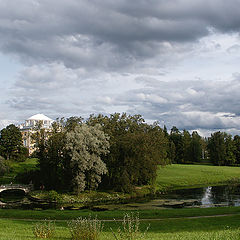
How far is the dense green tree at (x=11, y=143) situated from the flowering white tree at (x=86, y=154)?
48567mm

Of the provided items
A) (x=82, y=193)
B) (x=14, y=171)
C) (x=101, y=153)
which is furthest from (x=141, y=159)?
(x=14, y=171)

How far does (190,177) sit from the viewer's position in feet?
268

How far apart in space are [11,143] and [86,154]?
51.4m

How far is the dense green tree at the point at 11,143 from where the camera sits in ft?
320

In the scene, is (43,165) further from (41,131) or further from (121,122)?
(121,122)

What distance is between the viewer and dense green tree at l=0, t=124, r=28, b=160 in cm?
9744

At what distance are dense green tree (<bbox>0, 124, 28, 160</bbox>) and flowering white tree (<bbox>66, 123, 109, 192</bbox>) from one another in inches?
1912

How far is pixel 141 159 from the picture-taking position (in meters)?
59.6

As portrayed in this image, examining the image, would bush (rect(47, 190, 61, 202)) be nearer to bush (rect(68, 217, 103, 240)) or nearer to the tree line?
the tree line

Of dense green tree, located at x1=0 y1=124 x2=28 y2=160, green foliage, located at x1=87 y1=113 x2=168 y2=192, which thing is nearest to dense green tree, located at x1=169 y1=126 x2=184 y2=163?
dense green tree, located at x1=0 y1=124 x2=28 y2=160

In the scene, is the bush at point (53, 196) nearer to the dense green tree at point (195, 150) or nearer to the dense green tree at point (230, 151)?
the dense green tree at point (230, 151)

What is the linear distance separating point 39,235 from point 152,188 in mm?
50747

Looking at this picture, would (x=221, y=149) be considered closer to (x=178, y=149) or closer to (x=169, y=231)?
(x=178, y=149)

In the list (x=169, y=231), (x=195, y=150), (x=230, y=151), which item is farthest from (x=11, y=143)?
(x=169, y=231)
